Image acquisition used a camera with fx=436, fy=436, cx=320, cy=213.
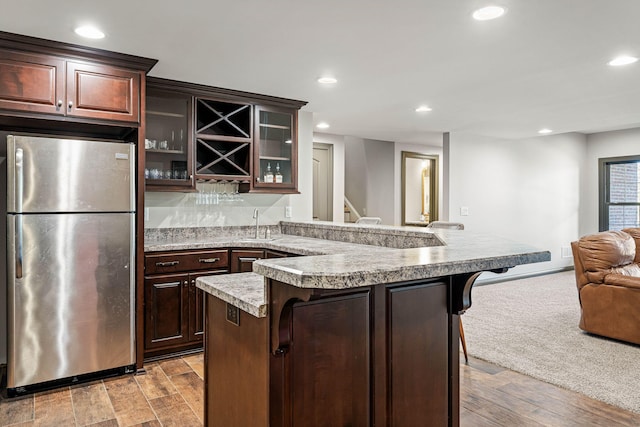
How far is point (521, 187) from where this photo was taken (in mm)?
6887

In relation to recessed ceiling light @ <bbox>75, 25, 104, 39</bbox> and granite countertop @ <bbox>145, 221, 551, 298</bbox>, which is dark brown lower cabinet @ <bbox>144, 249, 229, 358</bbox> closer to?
recessed ceiling light @ <bbox>75, 25, 104, 39</bbox>

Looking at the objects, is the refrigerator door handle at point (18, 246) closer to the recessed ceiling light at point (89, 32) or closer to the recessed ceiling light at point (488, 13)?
the recessed ceiling light at point (89, 32)

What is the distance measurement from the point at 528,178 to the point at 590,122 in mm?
1430

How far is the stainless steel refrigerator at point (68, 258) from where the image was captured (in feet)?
8.71

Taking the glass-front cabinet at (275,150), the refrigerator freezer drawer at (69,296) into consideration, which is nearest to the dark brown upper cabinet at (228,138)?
the glass-front cabinet at (275,150)

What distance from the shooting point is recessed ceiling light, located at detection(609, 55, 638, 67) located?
307 centimetres

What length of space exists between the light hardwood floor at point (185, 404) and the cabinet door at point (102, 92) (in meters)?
1.79

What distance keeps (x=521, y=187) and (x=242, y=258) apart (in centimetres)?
509

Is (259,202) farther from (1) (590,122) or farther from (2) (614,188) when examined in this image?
(2) (614,188)

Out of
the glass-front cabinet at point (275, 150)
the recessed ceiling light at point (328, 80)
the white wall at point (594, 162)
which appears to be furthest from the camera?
the white wall at point (594, 162)

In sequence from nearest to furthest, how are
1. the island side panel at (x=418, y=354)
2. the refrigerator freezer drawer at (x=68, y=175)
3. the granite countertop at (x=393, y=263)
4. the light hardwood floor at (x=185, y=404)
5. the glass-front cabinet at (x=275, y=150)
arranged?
the granite countertop at (x=393, y=263) < the island side panel at (x=418, y=354) < the light hardwood floor at (x=185, y=404) < the refrigerator freezer drawer at (x=68, y=175) < the glass-front cabinet at (x=275, y=150)

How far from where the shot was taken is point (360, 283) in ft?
3.79

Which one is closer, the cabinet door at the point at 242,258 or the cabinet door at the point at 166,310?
the cabinet door at the point at 166,310

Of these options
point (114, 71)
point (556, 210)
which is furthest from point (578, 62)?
point (556, 210)
